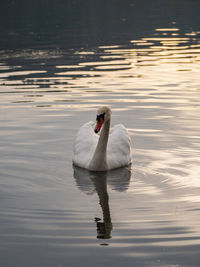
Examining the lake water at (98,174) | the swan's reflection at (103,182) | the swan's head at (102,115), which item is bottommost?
the swan's reflection at (103,182)

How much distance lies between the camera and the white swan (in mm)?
14023

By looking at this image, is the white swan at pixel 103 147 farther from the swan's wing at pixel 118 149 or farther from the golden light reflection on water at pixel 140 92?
the golden light reflection on water at pixel 140 92

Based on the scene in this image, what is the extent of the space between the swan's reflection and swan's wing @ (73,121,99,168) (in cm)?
18

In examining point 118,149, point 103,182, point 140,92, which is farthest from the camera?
point 140,92

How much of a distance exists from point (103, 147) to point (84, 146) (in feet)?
2.75

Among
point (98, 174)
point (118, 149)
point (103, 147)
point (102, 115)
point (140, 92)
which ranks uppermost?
point (102, 115)

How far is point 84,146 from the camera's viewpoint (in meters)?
14.8

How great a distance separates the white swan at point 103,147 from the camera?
1402 cm

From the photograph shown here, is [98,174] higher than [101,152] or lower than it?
lower

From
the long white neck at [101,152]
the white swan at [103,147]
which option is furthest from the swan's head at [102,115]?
the long white neck at [101,152]

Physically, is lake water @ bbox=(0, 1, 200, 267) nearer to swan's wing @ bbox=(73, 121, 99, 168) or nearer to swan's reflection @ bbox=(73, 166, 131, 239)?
swan's reflection @ bbox=(73, 166, 131, 239)

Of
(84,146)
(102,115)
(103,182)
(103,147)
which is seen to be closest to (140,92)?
(84,146)

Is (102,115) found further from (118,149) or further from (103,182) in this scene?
(103,182)

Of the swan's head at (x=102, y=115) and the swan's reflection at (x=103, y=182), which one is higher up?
the swan's head at (x=102, y=115)
